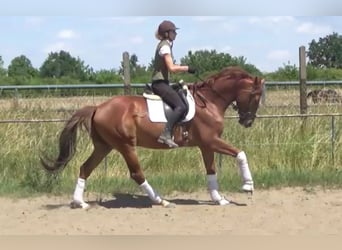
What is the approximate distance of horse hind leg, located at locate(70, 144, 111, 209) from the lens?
733 centimetres

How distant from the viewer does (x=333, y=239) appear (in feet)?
18.3

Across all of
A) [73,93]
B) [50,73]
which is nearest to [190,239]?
[73,93]

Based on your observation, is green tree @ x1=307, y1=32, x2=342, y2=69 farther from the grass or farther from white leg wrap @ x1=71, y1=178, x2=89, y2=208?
white leg wrap @ x1=71, y1=178, x2=89, y2=208

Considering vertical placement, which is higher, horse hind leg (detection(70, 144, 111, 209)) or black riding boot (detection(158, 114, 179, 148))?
black riding boot (detection(158, 114, 179, 148))

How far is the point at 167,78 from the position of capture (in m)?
7.36

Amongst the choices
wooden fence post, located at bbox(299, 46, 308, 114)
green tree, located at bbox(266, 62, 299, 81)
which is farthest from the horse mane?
green tree, located at bbox(266, 62, 299, 81)

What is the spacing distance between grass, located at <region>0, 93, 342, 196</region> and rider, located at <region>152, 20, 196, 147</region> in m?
1.33

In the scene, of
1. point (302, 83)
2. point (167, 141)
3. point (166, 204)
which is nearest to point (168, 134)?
point (167, 141)

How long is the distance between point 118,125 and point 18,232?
6.25 ft

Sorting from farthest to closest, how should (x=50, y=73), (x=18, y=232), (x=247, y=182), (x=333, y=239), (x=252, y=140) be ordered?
(x=50, y=73) < (x=252, y=140) < (x=247, y=182) < (x=18, y=232) < (x=333, y=239)

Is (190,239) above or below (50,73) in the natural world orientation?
below

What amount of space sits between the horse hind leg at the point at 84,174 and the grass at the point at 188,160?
0.83 m

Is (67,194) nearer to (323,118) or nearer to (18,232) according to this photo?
(18,232)

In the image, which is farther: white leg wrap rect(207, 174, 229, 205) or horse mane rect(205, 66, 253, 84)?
horse mane rect(205, 66, 253, 84)
